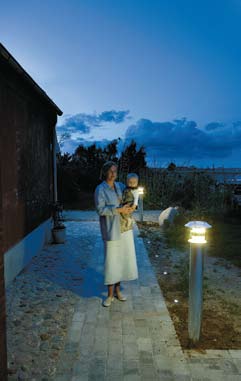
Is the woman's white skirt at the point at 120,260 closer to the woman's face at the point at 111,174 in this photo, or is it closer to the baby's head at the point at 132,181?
the baby's head at the point at 132,181

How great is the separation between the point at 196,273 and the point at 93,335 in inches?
44.6

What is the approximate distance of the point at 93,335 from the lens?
2.97m

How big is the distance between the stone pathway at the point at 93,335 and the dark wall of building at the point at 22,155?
920 mm

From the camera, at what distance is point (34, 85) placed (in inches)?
195

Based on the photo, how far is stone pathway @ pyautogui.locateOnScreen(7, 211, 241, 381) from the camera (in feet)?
7.97

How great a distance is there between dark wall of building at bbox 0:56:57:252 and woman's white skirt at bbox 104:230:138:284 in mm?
1565

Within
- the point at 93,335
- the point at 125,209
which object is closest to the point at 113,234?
the point at 125,209

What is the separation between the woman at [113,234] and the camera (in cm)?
345

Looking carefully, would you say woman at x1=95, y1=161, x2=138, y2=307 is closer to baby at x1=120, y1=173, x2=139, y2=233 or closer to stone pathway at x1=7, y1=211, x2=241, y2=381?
baby at x1=120, y1=173, x2=139, y2=233

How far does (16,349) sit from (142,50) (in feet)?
31.0

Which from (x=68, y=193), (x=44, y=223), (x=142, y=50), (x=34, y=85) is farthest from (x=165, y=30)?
(x=68, y=193)

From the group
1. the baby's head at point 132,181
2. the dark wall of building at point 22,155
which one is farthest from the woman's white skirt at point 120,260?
the dark wall of building at point 22,155

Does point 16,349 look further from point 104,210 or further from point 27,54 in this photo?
point 27,54

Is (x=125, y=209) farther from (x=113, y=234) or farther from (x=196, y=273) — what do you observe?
(x=196, y=273)
